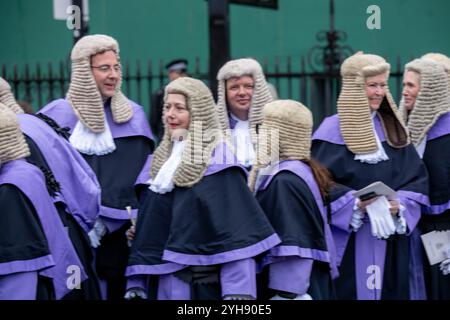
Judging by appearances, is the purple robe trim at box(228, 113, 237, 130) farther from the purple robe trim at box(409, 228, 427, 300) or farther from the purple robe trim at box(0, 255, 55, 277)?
the purple robe trim at box(0, 255, 55, 277)

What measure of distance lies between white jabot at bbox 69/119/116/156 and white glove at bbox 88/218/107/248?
494 millimetres

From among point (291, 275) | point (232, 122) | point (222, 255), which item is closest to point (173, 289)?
point (222, 255)

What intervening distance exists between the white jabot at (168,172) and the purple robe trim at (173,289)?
1.57 ft

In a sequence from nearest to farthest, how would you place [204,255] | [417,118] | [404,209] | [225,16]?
1. [204,255]
2. [404,209]
3. [417,118]
4. [225,16]

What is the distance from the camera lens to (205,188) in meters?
6.77

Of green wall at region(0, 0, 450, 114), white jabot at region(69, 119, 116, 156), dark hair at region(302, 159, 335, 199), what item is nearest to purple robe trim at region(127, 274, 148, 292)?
dark hair at region(302, 159, 335, 199)

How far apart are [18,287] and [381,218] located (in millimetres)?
2412

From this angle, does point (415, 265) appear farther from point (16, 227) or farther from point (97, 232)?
point (16, 227)

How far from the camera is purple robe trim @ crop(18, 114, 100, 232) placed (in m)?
7.16

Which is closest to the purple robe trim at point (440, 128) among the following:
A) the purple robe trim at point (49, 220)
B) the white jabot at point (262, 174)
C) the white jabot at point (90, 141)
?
the white jabot at point (262, 174)

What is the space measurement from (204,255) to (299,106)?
1.07m

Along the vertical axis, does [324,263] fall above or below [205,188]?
below
